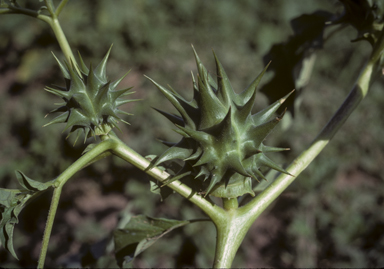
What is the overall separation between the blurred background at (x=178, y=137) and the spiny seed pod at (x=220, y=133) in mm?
1118

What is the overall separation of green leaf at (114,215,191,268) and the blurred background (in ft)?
1.43

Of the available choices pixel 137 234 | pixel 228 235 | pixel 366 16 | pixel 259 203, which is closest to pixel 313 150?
pixel 259 203

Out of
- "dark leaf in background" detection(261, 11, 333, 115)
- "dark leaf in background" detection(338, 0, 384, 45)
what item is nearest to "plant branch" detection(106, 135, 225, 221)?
"dark leaf in background" detection(261, 11, 333, 115)

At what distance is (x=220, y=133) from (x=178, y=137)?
2563 mm

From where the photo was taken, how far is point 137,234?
1.37 m

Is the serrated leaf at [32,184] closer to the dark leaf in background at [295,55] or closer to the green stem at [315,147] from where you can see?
the green stem at [315,147]

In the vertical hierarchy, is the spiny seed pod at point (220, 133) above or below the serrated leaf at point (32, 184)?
above

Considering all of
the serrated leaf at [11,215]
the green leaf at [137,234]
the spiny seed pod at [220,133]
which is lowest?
the green leaf at [137,234]

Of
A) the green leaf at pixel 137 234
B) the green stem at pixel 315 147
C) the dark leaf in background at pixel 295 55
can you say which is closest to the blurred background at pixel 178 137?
the green leaf at pixel 137 234

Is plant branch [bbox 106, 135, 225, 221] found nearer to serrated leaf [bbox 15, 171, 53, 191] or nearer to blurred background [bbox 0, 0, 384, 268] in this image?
serrated leaf [bbox 15, 171, 53, 191]

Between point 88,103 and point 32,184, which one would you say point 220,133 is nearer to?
point 88,103

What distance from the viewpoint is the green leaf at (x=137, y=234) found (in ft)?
4.44

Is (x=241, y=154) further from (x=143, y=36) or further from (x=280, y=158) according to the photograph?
(x=143, y=36)

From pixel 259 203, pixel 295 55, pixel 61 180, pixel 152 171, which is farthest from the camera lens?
pixel 295 55
